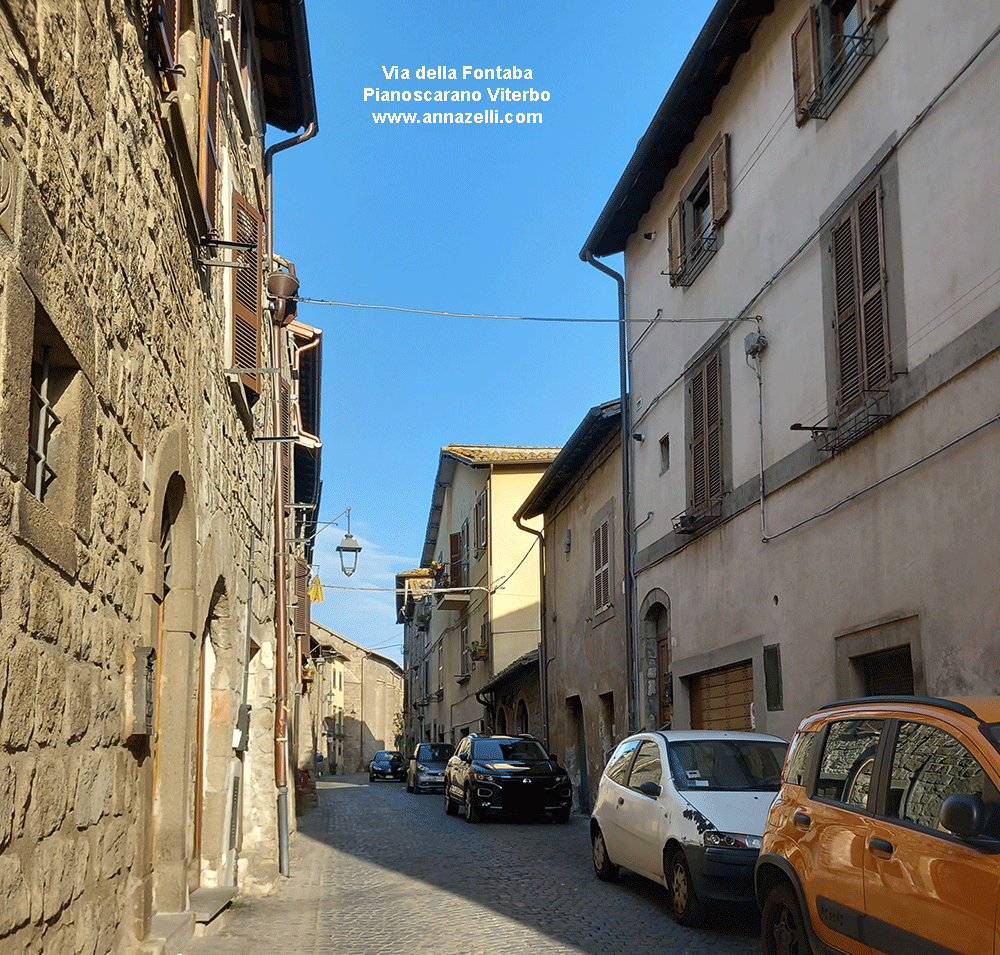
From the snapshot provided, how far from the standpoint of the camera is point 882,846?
16.4 ft

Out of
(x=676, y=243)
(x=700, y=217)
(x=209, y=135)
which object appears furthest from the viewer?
(x=676, y=243)

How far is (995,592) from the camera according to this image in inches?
318

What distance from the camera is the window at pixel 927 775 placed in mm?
4652

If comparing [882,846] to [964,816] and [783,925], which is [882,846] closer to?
[964,816]

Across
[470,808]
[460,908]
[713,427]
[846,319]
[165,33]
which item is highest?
[165,33]

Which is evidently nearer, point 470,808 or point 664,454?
point 664,454

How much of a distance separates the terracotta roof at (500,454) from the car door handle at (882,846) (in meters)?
26.8

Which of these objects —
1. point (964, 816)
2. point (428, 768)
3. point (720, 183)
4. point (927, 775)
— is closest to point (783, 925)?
point (927, 775)

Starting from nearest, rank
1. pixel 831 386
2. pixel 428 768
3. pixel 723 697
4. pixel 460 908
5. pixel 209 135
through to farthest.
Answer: pixel 209 135
pixel 460 908
pixel 831 386
pixel 723 697
pixel 428 768

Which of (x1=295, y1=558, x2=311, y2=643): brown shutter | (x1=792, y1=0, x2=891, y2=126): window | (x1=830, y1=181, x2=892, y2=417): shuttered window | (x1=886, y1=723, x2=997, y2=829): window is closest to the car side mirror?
(x1=886, y1=723, x2=997, y2=829): window

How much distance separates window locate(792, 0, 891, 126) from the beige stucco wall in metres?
0.20

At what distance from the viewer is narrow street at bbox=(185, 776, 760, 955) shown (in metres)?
8.01

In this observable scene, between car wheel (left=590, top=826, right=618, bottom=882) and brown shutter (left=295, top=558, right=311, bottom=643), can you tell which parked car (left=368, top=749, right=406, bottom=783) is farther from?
car wheel (left=590, top=826, right=618, bottom=882)

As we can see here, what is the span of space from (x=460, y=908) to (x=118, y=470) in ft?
19.7
